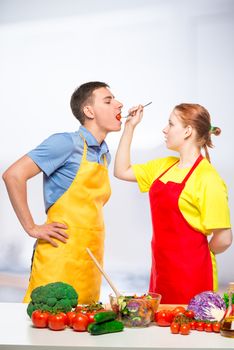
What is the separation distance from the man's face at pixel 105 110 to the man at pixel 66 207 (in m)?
0.13

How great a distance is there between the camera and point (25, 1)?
509 centimetres

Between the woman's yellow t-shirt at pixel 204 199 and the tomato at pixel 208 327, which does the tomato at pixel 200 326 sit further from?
the woman's yellow t-shirt at pixel 204 199

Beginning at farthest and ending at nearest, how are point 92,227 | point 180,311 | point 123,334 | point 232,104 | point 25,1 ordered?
point 25,1, point 232,104, point 92,227, point 180,311, point 123,334

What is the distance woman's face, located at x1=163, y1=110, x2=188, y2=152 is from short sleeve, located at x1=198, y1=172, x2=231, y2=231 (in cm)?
25

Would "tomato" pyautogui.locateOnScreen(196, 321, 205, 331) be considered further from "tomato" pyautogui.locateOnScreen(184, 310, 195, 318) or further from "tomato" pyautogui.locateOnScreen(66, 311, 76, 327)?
"tomato" pyautogui.locateOnScreen(66, 311, 76, 327)

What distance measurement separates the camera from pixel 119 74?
4977mm

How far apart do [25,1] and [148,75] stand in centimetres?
114

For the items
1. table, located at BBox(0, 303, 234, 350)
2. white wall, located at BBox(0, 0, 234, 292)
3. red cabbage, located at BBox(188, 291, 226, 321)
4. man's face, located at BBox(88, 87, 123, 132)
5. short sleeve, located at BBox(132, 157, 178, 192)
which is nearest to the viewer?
table, located at BBox(0, 303, 234, 350)

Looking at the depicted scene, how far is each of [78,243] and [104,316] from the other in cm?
102

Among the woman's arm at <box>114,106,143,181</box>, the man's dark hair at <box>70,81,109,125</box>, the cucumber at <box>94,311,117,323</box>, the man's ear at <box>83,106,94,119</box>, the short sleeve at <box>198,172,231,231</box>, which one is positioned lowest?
the cucumber at <box>94,311,117,323</box>

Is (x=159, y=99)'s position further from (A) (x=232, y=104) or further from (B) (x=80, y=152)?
(B) (x=80, y=152)

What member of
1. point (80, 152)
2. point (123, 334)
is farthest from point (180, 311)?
point (80, 152)

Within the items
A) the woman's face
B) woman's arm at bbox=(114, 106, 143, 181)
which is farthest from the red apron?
woman's arm at bbox=(114, 106, 143, 181)

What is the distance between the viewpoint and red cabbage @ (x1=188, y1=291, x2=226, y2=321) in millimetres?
1736
